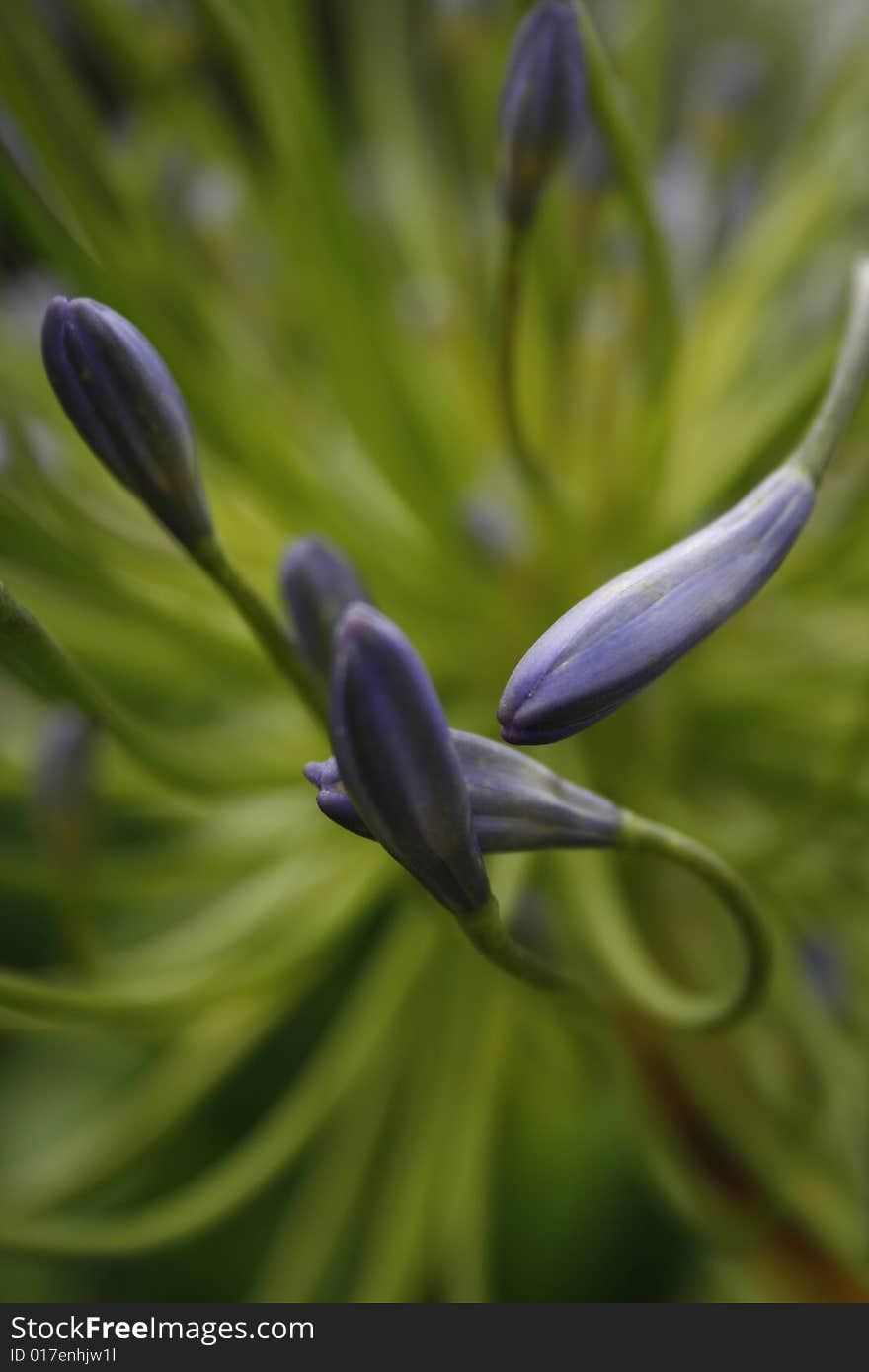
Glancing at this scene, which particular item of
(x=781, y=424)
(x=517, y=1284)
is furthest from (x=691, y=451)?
(x=517, y=1284)

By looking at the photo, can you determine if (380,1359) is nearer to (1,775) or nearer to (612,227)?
(1,775)

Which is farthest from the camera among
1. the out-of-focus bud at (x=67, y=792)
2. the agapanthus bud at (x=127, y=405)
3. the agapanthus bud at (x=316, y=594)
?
the out-of-focus bud at (x=67, y=792)

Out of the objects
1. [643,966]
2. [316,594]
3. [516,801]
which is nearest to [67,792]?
[316,594]

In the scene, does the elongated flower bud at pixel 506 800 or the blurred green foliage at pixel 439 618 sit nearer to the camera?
the elongated flower bud at pixel 506 800

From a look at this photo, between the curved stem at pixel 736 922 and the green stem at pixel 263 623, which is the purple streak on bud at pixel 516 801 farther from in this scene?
the green stem at pixel 263 623

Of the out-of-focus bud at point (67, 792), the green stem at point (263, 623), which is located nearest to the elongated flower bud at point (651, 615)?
the green stem at point (263, 623)
